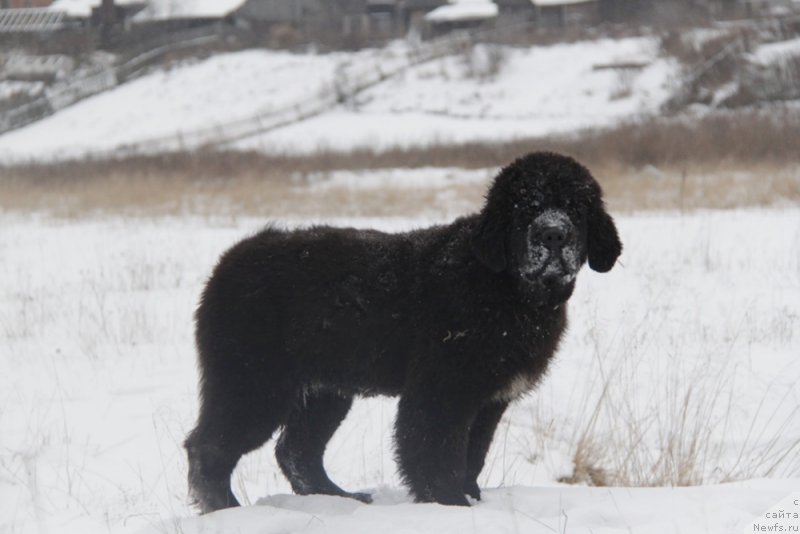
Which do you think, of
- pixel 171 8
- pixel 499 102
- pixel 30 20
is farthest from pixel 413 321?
pixel 30 20

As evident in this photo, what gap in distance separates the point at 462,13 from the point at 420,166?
41.8 metres

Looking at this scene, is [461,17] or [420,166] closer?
[420,166]

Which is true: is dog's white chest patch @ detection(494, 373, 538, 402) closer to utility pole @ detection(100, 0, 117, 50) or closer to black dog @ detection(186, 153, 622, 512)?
black dog @ detection(186, 153, 622, 512)

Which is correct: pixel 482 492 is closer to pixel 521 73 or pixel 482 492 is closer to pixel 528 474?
pixel 528 474

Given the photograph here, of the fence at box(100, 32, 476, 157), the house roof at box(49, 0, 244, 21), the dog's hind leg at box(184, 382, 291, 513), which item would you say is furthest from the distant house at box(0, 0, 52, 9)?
the dog's hind leg at box(184, 382, 291, 513)

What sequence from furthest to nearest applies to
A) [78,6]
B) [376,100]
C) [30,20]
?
1. [78,6]
2. [30,20]
3. [376,100]

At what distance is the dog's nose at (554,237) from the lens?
3.84 m

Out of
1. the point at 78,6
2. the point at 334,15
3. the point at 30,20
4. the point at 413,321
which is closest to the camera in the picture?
the point at 413,321

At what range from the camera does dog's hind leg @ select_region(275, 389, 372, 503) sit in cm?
464

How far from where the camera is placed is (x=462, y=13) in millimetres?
63812

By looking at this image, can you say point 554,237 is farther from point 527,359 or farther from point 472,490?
point 472,490

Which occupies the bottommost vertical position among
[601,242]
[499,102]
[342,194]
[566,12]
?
[342,194]

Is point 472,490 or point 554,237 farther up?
point 554,237

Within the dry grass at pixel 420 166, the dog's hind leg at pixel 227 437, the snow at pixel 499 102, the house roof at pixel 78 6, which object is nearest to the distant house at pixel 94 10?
the house roof at pixel 78 6
